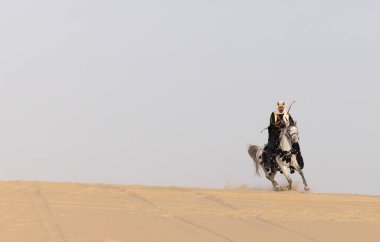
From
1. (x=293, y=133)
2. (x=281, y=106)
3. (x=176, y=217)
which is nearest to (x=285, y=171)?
(x=293, y=133)

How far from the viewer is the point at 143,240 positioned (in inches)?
312

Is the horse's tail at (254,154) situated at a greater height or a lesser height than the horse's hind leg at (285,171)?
greater

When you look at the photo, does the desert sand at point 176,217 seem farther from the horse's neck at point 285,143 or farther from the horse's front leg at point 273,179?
the horse's front leg at point 273,179

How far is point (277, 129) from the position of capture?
60.8 feet

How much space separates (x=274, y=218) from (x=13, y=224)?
4.20 m

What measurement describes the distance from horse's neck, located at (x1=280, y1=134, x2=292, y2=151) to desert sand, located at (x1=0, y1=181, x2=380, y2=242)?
3.58 meters

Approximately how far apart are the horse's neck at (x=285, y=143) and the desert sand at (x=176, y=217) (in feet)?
11.7

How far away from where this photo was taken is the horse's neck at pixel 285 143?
18359 mm

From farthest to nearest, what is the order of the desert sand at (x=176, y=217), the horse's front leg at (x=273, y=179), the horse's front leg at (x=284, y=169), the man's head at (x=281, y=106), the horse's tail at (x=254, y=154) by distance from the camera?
the horse's tail at (x=254, y=154) < the horse's front leg at (x=273, y=179) < the horse's front leg at (x=284, y=169) < the man's head at (x=281, y=106) < the desert sand at (x=176, y=217)

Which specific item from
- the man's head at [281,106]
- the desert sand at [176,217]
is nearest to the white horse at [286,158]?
the man's head at [281,106]

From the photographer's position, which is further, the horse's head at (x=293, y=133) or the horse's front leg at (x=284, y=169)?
the horse's front leg at (x=284, y=169)

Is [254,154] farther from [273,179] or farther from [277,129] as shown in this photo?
[277,129]

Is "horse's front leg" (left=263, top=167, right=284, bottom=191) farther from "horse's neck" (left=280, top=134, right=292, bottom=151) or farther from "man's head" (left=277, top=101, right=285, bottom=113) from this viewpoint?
"man's head" (left=277, top=101, right=285, bottom=113)

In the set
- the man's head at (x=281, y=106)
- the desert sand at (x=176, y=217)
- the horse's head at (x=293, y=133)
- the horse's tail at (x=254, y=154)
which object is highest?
the man's head at (x=281, y=106)
